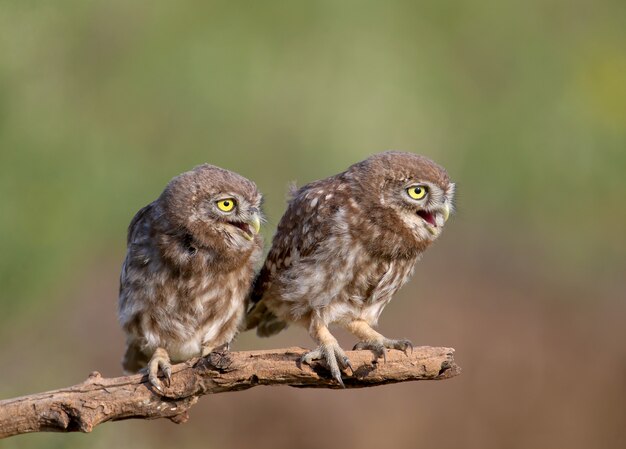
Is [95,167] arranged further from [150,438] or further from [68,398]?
[68,398]

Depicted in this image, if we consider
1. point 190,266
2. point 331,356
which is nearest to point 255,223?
point 190,266

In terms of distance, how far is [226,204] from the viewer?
454 centimetres

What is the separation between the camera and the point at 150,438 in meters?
8.99

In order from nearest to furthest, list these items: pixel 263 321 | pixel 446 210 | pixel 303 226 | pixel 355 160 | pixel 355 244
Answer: pixel 446 210 → pixel 355 244 → pixel 303 226 → pixel 263 321 → pixel 355 160

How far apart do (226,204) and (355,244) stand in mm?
603

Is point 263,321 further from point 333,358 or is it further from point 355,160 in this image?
point 355,160

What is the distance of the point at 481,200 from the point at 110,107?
12.9ft

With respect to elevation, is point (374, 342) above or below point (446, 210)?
below

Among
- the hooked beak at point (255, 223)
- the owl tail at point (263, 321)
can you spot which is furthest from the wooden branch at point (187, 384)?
the owl tail at point (263, 321)

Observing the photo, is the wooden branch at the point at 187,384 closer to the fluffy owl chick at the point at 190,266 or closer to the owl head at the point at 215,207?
the fluffy owl chick at the point at 190,266

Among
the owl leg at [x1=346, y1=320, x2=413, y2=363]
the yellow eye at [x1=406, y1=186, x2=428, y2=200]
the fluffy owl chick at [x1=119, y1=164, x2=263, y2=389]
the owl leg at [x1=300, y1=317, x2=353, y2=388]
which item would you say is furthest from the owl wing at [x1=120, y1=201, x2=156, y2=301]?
the yellow eye at [x1=406, y1=186, x2=428, y2=200]

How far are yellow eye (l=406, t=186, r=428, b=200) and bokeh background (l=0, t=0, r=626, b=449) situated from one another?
300 centimetres

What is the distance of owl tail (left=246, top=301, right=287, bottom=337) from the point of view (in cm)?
525

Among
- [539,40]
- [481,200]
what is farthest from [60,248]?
[539,40]
